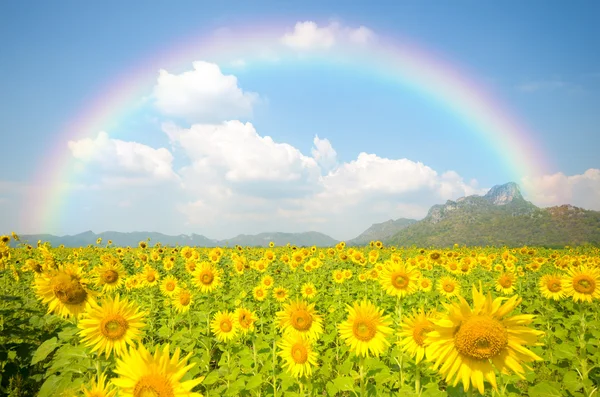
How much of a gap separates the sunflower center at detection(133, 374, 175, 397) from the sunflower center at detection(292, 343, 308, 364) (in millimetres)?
2739

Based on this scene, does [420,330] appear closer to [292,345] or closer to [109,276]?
[292,345]

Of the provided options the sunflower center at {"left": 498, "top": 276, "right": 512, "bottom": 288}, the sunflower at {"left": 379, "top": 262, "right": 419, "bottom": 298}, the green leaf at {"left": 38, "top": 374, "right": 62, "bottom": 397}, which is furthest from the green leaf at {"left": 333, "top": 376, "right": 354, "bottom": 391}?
the sunflower center at {"left": 498, "top": 276, "right": 512, "bottom": 288}

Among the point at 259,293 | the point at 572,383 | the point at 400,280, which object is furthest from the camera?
the point at 259,293

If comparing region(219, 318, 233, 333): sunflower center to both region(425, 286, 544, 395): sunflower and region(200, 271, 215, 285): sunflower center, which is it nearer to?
region(200, 271, 215, 285): sunflower center

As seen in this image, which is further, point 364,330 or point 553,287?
point 553,287

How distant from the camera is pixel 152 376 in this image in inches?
96.3

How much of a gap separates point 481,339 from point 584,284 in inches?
258

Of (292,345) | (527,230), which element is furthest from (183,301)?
(527,230)

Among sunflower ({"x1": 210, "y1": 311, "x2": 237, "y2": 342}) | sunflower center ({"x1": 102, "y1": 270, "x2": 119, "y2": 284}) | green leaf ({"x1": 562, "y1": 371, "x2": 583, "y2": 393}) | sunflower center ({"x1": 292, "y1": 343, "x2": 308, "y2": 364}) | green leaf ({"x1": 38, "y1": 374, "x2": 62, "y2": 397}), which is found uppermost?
sunflower center ({"x1": 102, "y1": 270, "x2": 119, "y2": 284})

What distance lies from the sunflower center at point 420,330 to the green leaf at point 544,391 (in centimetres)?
210

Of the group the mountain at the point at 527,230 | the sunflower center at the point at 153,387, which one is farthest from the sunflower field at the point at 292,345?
the mountain at the point at 527,230

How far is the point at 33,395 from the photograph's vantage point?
586 cm

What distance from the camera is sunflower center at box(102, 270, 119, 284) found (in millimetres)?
6673

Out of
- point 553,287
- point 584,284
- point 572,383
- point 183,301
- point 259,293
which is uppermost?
point 584,284
